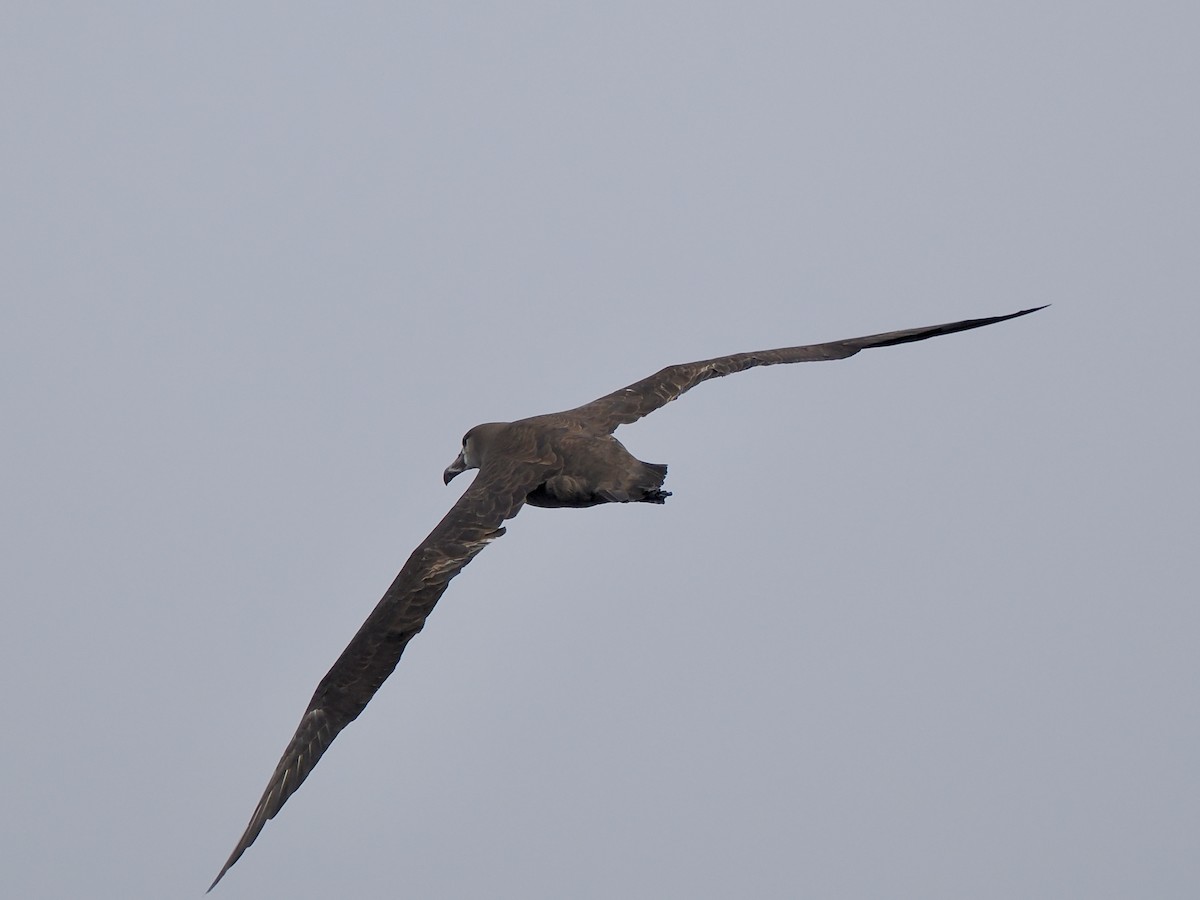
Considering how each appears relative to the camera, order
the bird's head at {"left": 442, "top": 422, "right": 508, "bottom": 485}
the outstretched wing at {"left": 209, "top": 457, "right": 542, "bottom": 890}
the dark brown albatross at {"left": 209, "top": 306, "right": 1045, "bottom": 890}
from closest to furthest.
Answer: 1. the outstretched wing at {"left": 209, "top": 457, "right": 542, "bottom": 890}
2. the dark brown albatross at {"left": 209, "top": 306, "right": 1045, "bottom": 890}
3. the bird's head at {"left": 442, "top": 422, "right": 508, "bottom": 485}

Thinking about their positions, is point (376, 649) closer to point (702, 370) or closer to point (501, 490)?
point (501, 490)

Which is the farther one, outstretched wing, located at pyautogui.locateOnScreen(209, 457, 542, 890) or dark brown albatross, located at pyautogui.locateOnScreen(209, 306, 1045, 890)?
dark brown albatross, located at pyautogui.locateOnScreen(209, 306, 1045, 890)

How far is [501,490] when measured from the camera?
1554cm

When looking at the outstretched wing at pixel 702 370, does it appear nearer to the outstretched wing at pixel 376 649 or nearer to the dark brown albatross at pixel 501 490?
the dark brown albatross at pixel 501 490

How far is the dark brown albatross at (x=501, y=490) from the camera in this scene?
14.2 metres

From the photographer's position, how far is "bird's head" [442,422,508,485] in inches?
669

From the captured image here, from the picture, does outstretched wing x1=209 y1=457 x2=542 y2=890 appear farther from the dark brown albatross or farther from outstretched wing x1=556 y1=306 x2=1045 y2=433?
outstretched wing x1=556 y1=306 x2=1045 y2=433

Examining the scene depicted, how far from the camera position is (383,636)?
14.3 metres

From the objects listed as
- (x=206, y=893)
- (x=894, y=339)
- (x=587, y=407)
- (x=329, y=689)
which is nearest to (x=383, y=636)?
(x=329, y=689)

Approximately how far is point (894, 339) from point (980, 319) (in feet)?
2.83

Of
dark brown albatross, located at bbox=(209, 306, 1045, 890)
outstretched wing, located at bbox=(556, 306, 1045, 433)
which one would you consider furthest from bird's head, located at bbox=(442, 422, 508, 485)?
outstretched wing, located at bbox=(556, 306, 1045, 433)

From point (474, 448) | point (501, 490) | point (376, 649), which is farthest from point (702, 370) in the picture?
point (376, 649)

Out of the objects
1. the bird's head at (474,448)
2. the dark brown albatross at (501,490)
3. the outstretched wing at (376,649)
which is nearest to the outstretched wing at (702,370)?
the dark brown albatross at (501,490)

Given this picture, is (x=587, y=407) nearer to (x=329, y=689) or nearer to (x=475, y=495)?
(x=475, y=495)
